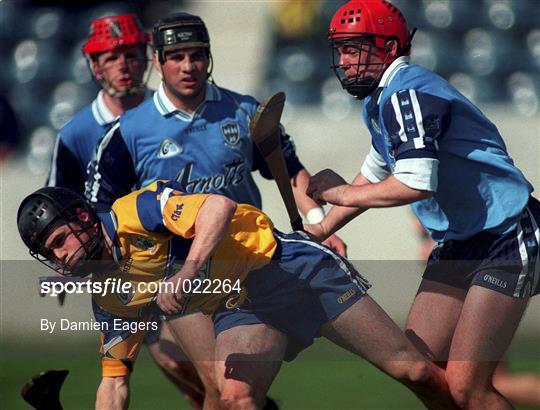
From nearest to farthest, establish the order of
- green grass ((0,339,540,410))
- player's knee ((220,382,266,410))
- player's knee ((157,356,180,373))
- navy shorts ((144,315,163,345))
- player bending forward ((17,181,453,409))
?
player bending forward ((17,181,453,409)) → player's knee ((220,382,266,410)) → navy shorts ((144,315,163,345)) → player's knee ((157,356,180,373)) → green grass ((0,339,540,410))

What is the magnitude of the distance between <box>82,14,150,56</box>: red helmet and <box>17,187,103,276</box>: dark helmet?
204 centimetres

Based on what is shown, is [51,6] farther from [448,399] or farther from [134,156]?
[448,399]

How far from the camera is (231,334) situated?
14.7ft

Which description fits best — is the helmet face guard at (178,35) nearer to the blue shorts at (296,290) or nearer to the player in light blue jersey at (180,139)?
the player in light blue jersey at (180,139)

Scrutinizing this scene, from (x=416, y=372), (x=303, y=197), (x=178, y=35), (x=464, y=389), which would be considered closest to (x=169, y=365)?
(x=303, y=197)

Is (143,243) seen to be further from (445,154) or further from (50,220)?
(445,154)

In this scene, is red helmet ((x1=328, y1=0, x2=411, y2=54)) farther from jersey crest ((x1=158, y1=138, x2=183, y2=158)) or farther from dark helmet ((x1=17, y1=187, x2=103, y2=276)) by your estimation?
dark helmet ((x1=17, y1=187, x2=103, y2=276))

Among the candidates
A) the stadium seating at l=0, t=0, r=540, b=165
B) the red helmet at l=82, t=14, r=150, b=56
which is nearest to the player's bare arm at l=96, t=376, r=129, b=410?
the red helmet at l=82, t=14, r=150, b=56

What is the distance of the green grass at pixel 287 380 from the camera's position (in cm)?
606

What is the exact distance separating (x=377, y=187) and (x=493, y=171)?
0.47m

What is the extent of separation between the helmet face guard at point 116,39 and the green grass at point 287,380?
5.33ft

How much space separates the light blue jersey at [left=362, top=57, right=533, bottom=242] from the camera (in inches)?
167

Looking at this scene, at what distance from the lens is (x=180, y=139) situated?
5375 millimetres

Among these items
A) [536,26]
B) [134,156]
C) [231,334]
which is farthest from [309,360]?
[536,26]
